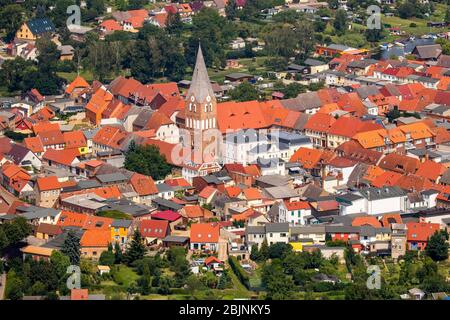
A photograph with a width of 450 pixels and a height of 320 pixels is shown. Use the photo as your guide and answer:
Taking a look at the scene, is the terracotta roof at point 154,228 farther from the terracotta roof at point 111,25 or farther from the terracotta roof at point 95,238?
the terracotta roof at point 111,25

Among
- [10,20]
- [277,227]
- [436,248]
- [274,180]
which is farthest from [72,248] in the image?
[10,20]

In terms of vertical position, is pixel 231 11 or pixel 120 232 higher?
pixel 120 232

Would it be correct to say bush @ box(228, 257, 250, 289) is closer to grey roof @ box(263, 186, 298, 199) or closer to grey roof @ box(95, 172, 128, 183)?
grey roof @ box(263, 186, 298, 199)

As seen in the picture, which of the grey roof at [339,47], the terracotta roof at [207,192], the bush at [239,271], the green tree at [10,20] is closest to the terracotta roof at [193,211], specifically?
the terracotta roof at [207,192]

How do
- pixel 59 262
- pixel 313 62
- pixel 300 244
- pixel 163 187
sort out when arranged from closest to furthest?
pixel 59 262
pixel 300 244
pixel 163 187
pixel 313 62

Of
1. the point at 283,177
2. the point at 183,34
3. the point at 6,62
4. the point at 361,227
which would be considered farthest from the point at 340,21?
the point at 361,227

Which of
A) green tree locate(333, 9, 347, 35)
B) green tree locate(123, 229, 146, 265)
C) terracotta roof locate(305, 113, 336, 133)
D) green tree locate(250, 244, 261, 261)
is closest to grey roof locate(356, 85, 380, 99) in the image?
terracotta roof locate(305, 113, 336, 133)

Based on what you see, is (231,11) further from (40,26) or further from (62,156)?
(62,156)
